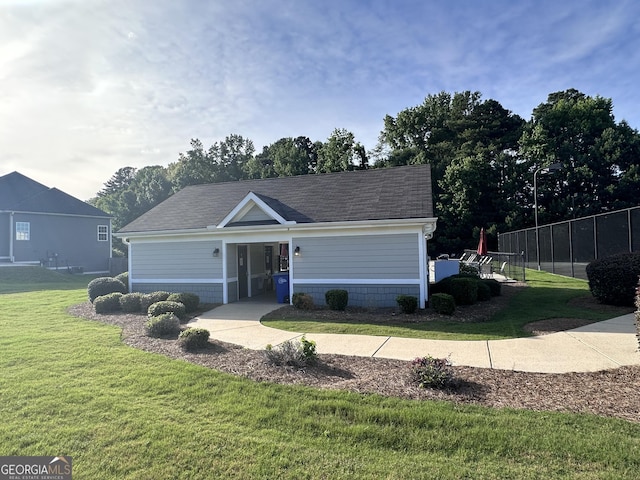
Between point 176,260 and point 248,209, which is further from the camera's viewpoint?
point 176,260

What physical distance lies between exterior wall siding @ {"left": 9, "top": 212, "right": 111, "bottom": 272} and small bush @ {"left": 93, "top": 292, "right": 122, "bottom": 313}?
1909cm

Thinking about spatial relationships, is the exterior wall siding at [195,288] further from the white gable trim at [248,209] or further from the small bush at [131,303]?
the white gable trim at [248,209]

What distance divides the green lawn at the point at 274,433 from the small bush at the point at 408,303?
5.90 metres

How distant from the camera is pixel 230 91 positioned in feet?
36.0

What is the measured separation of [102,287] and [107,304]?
203cm

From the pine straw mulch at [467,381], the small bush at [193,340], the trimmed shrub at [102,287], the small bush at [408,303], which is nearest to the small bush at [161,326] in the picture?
the pine straw mulch at [467,381]

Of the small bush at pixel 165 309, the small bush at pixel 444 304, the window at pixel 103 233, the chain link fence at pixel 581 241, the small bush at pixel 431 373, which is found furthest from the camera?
the window at pixel 103 233

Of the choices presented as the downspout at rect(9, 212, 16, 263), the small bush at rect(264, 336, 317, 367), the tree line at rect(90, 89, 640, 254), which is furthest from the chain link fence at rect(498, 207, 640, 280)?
the downspout at rect(9, 212, 16, 263)

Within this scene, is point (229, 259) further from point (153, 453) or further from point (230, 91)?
point (153, 453)

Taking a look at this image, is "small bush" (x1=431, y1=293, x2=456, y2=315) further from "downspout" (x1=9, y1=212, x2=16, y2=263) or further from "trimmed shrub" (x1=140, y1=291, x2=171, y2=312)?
"downspout" (x1=9, y1=212, x2=16, y2=263)

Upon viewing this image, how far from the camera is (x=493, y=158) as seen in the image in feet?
121

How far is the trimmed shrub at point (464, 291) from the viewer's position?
11.2 meters

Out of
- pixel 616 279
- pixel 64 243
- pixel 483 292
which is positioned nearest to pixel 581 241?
pixel 616 279

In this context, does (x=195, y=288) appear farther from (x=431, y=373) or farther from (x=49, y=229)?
(x=49, y=229)
